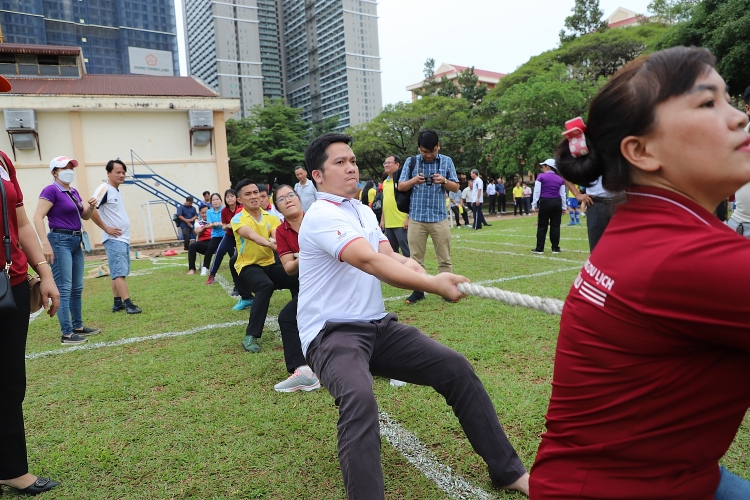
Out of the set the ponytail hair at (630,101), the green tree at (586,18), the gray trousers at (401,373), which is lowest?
the gray trousers at (401,373)

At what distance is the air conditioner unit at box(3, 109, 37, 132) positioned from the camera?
19094 mm

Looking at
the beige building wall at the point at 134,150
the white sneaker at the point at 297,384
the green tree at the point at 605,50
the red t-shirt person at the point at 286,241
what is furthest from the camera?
the green tree at the point at 605,50

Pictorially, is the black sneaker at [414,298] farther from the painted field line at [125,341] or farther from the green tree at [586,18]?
the green tree at [586,18]

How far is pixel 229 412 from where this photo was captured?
3.75 meters

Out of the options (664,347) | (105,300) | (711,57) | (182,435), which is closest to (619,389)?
(664,347)

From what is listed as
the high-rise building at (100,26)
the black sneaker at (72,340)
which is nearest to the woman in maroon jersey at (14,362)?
the black sneaker at (72,340)

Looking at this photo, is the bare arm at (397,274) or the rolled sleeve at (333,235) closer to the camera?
the bare arm at (397,274)

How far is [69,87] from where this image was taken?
23.7 meters

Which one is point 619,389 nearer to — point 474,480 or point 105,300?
point 474,480

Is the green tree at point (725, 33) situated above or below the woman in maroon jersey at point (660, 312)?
above

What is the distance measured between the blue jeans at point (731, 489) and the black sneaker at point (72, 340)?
6286 millimetres

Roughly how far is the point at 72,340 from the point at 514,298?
5.64 metres

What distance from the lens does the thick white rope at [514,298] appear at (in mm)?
1979

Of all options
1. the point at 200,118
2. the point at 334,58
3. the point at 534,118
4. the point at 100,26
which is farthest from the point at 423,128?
the point at 334,58
